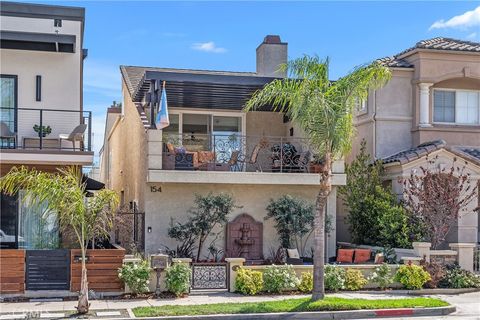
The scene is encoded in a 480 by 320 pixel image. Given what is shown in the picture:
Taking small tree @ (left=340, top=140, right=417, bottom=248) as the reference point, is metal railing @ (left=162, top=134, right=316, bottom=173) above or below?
above

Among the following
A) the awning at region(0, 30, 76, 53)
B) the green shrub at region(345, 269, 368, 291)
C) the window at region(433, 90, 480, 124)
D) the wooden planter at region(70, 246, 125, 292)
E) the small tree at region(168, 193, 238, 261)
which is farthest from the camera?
the window at region(433, 90, 480, 124)

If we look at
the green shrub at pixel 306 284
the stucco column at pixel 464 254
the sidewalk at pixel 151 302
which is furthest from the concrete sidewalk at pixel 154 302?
the stucco column at pixel 464 254

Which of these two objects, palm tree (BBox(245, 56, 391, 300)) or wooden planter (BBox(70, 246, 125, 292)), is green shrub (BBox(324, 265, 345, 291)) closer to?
palm tree (BBox(245, 56, 391, 300))

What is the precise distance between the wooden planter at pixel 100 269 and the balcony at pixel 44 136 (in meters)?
2.75

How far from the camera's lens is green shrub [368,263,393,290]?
54.6 ft

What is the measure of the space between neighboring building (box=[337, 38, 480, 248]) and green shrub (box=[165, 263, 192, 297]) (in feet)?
30.1

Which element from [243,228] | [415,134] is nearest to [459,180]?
[415,134]

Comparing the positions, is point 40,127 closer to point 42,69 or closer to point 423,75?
point 42,69

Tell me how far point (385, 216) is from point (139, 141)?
816 centimetres

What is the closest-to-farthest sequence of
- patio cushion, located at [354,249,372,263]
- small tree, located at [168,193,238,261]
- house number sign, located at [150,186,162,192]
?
small tree, located at [168,193,238,261] → patio cushion, located at [354,249,372,263] → house number sign, located at [150,186,162,192]

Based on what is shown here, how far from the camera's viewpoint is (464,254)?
1816 centimetres

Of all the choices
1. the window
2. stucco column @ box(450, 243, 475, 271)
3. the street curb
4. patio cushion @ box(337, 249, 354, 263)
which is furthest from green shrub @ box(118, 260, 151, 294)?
the window

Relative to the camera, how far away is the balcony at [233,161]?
61.6ft

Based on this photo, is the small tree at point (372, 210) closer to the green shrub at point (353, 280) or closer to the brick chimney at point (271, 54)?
the green shrub at point (353, 280)
